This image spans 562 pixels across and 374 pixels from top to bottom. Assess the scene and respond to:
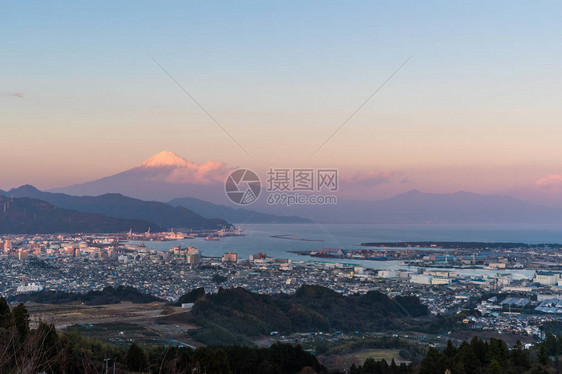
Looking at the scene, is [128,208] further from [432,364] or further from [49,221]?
[432,364]

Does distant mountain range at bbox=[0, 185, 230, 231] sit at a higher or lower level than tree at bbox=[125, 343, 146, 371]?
higher

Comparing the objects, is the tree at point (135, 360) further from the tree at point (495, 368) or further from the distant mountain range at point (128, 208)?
the distant mountain range at point (128, 208)

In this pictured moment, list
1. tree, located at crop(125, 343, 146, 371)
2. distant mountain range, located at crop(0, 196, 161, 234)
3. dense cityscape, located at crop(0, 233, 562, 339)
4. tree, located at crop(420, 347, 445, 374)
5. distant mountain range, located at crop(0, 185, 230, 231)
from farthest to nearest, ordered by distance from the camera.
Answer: distant mountain range, located at crop(0, 185, 230, 231)
distant mountain range, located at crop(0, 196, 161, 234)
dense cityscape, located at crop(0, 233, 562, 339)
tree, located at crop(420, 347, 445, 374)
tree, located at crop(125, 343, 146, 371)

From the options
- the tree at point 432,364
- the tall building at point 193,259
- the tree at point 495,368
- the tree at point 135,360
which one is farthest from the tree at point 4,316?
the tall building at point 193,259

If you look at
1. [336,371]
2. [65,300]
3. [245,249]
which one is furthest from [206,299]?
[245,249]

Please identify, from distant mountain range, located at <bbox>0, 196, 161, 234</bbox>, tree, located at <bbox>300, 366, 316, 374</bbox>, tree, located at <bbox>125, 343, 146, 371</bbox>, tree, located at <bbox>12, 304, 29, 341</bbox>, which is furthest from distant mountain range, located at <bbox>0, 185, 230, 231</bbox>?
tree, located at <bbox>125, 343, 146, 371</bbox>

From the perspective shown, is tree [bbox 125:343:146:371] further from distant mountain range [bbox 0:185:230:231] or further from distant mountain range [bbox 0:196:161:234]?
distant mountain range [bbox 0:185:230:231]
